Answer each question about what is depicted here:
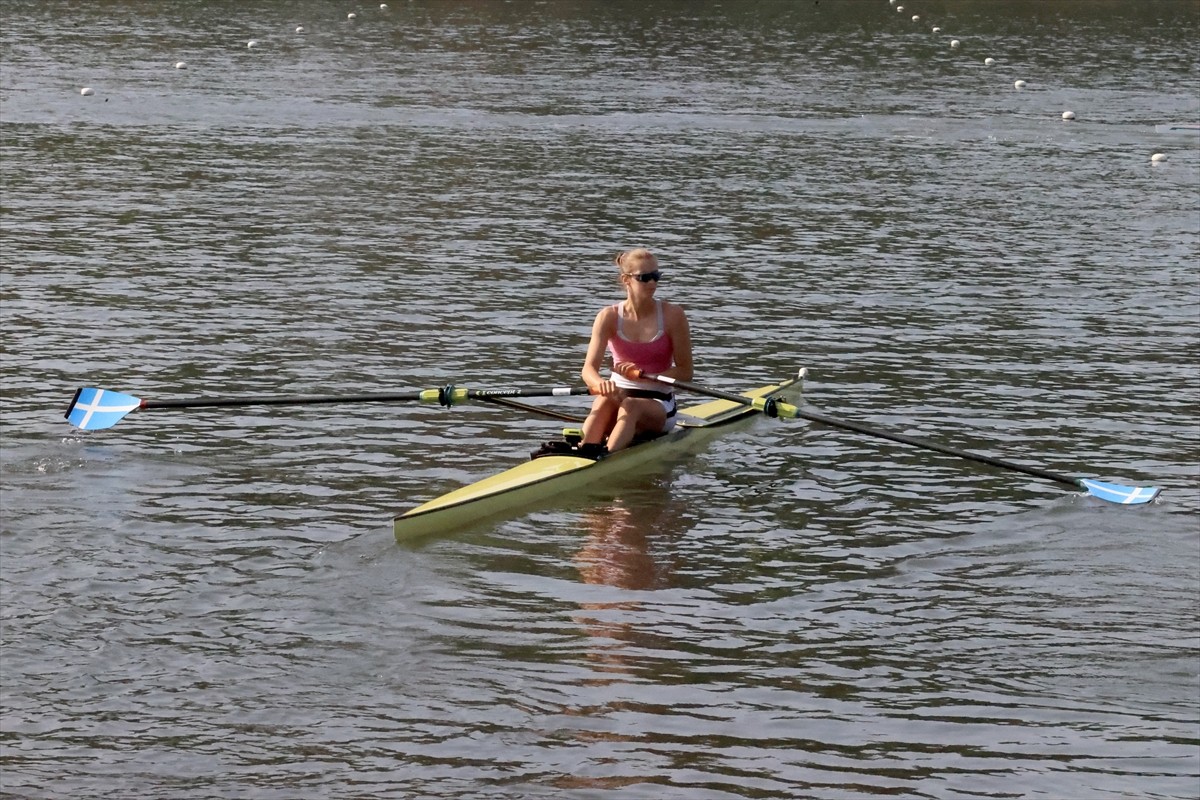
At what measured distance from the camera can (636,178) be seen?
26609mm

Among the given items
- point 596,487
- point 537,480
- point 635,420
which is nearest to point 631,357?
point 635,420

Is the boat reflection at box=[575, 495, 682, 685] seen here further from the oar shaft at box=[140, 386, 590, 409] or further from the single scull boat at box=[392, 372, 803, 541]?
the oar shaft at box=[140, 386, 590, 409]

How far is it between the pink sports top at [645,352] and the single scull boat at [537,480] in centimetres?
46

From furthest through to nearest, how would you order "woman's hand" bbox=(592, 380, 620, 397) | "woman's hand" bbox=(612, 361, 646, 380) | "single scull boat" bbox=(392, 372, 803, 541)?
"woman's hand" bbox=(612, 361, 646, 380), "woman's hand" bbox=(592, 380, 620, 397), "single scull boat" bbox=(392, 372, 803, 541)

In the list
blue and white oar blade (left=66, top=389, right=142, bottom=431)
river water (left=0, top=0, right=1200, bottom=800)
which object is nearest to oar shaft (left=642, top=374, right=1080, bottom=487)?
river water (left=0, top=0, right=1200, bottom=800)

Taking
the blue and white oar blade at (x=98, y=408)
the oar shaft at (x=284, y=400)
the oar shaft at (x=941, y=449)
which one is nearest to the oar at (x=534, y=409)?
the oar shaft at (x=284, y=400)

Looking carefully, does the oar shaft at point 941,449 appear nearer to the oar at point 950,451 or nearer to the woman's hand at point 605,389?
the oar at point 950,451

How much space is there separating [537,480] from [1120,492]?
3.96 m

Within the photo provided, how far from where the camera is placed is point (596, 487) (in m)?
12.1

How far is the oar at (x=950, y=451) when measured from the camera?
38.3ft

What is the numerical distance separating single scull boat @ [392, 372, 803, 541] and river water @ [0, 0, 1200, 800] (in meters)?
0.12

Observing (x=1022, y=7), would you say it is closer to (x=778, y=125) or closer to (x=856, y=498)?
(x=778, y=125)

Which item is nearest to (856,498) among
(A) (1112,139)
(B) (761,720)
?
(B) (761,720)

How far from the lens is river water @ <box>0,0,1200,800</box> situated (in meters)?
8.08
